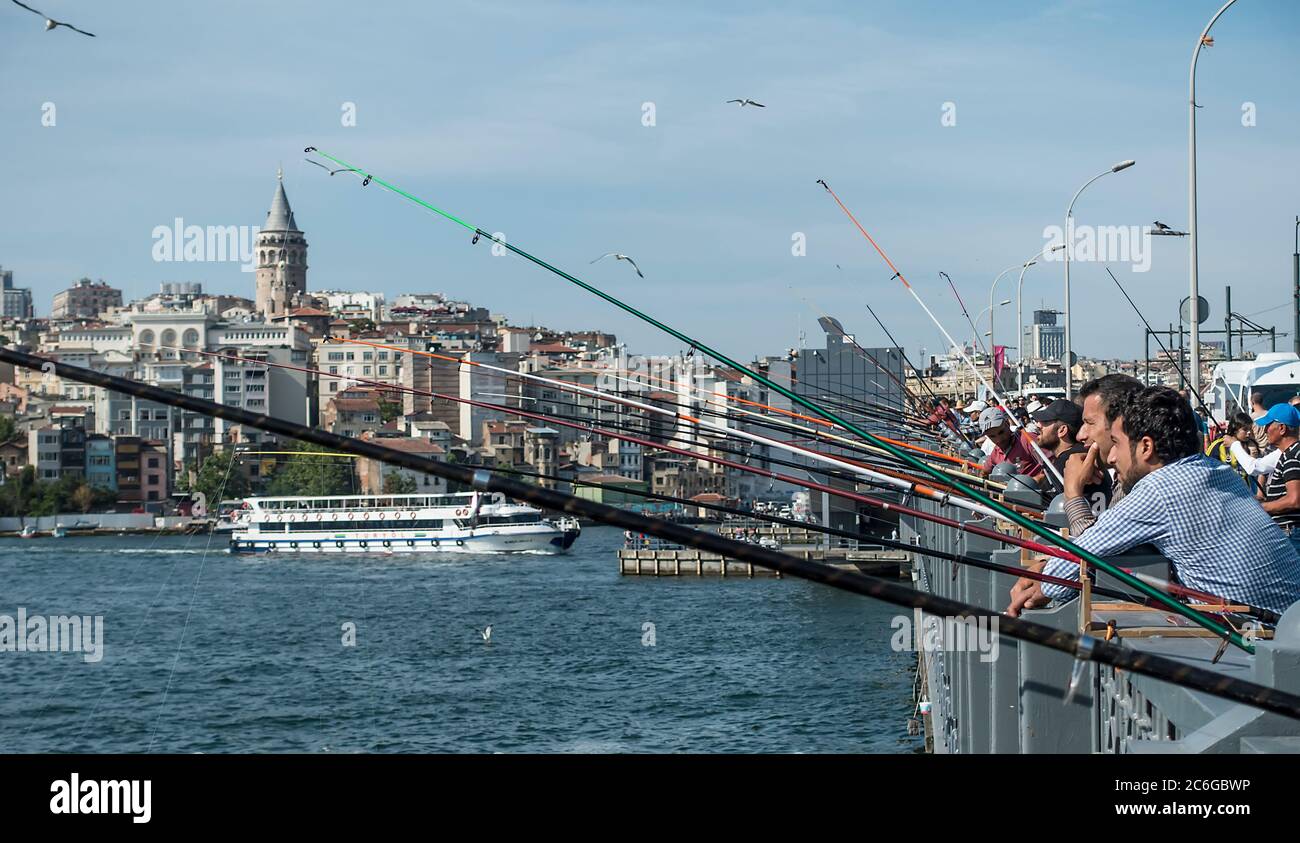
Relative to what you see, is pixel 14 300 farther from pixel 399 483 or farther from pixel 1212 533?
pixel 1212 533

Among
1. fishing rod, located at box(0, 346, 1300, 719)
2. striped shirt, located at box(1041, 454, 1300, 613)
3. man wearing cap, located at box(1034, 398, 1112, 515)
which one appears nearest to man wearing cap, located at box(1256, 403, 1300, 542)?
man wearing cap, located at box(1034, 398, 1112, 515)

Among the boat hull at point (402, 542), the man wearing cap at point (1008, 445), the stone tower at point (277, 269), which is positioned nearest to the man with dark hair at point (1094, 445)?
the man wearing cap at point (1008, 445)

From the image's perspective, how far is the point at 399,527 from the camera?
69375 mm

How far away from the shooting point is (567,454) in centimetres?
10081

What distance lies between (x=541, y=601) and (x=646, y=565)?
11590 mm

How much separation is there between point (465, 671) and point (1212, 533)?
1147 inches

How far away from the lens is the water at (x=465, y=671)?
961 inches

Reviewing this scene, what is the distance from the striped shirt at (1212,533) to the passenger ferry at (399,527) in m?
63.3

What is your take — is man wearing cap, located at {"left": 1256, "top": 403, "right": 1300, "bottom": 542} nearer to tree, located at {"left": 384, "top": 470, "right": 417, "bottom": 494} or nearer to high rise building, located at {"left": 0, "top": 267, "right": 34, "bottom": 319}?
tree, located at {"left": 384, "top": 470, "right": 417, "bottom": 494}

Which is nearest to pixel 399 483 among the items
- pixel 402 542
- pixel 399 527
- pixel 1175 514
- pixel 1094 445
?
pixel 399 527

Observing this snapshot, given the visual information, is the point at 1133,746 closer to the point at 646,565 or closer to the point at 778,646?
the point at 778,646

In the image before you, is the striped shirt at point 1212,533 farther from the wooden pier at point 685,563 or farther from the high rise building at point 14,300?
the high rise building at point 14,300

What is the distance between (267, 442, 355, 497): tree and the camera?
7169 centimetres

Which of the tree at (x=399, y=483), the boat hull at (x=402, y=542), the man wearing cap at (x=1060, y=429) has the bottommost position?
the boat hull at (x=402, y=542)
